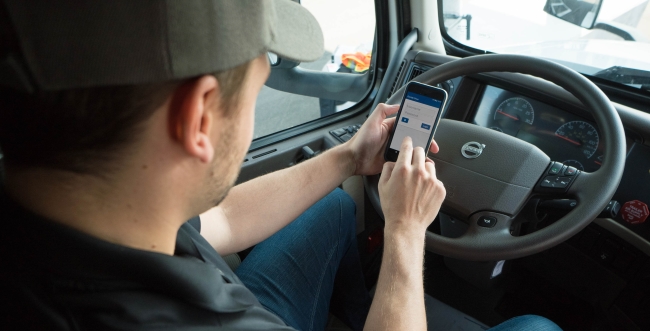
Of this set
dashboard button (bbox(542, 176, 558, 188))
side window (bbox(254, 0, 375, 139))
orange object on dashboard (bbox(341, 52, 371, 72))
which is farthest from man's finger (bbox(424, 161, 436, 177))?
orange object on dashboard (bbox(341, 52, 371, 72))

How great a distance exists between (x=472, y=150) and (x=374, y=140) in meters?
0.25

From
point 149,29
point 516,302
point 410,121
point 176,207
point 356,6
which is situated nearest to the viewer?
point 149,29

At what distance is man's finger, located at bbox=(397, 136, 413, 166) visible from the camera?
0.89m

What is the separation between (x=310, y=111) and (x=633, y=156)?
1.13 metres

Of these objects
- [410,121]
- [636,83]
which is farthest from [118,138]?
[636,83]

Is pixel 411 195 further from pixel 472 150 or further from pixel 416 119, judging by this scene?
pixel 472 150

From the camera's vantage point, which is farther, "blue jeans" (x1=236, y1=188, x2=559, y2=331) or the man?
"blue jeans" (x1=236, y1=188, x2=559, y2=331)

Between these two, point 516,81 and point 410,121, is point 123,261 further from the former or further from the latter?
point 516,81

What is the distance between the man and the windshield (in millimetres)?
1010

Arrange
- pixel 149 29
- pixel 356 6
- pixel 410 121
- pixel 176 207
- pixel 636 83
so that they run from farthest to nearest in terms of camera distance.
A: pixel 356 6, pixel 636 83, pixel 410 121, pixel 176 207, pixel 149 29

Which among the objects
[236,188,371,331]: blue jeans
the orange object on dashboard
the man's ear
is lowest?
[236,188,371,331]: blue jeans

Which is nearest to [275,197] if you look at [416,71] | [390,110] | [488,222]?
[390,110]

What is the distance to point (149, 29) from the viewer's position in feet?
1.44

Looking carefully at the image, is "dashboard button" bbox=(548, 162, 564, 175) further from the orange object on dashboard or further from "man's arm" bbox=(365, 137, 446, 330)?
the orange object on dashboard
